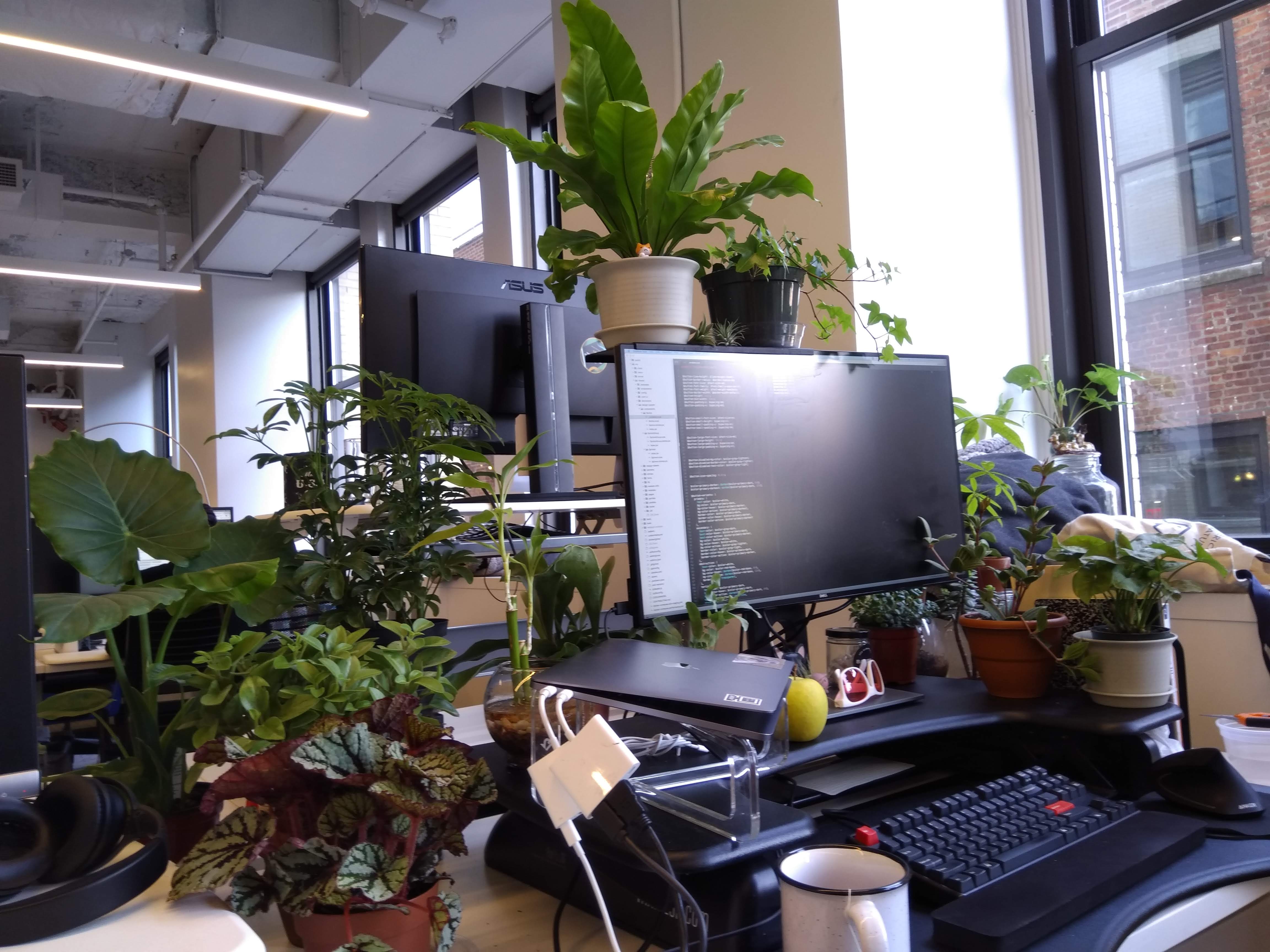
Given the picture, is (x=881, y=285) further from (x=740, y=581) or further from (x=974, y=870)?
(x=974, y=870)

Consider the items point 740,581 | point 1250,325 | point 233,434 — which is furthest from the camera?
point 1250,325

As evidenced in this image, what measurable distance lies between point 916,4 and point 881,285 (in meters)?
0.81

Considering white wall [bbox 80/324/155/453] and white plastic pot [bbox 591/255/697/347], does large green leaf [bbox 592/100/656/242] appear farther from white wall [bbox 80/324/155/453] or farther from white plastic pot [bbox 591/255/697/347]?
white wall [bbox 80/324/155/453]

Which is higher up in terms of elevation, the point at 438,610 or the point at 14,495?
the point at 14,495

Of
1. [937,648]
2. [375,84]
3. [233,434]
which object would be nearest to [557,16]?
[375,84]

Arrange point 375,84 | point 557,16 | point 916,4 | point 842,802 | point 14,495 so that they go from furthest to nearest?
point 375,84
point 557,16
point 916,4
point 842,802
point 14,495

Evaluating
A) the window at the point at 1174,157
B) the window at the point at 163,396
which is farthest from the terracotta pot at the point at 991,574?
the window at the point at 163,396

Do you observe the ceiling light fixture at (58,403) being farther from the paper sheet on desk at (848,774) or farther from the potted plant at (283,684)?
the paper sheet on desk at (848,774)

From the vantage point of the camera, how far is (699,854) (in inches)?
25.3

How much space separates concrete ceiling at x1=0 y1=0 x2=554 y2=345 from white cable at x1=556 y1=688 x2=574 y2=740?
3726 mm

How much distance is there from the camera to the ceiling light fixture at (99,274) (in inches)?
218

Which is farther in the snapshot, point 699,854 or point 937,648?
point 937,648

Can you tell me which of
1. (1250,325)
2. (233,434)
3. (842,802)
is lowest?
(842,802)

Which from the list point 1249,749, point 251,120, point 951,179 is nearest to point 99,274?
point 251,120
